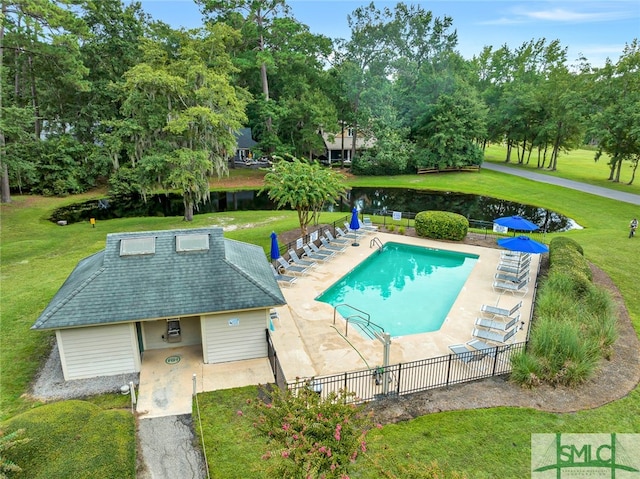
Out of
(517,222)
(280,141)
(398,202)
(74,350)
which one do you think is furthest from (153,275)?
(280,141)

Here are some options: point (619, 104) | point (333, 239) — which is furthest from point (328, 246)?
point (619, 104)

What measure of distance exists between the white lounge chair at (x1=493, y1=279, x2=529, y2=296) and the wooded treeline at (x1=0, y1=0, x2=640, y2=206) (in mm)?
17503

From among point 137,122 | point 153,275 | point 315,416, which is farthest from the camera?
point 137,122

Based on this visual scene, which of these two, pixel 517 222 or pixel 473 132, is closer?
pixel 517 222

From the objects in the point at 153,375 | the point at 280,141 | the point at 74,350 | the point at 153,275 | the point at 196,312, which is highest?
the point at 280,141

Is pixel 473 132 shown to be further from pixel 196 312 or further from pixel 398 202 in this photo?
pixel 196 312

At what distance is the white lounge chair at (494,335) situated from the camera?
12109 mm

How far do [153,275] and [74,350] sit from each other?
8.68 feet

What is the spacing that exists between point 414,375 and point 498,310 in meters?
4.67

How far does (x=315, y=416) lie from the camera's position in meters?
6.21

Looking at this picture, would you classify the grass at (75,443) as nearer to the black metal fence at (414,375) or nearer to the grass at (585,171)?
the black metal fence at (414,375)

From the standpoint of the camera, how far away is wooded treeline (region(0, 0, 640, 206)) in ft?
81.4

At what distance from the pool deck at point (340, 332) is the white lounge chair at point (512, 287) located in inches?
7.1

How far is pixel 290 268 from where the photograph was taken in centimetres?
1767
